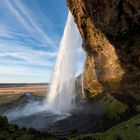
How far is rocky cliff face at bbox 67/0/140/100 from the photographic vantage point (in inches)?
1560

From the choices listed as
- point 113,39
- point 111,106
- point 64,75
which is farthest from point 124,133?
point 64,75

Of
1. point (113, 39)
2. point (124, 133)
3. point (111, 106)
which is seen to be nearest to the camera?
point (124, 133)

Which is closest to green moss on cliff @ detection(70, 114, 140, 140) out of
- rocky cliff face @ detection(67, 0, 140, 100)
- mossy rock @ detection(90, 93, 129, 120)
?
rocky cliff face @ detection(67, 0, 140, 100)

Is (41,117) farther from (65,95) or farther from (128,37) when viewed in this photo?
(128,37)

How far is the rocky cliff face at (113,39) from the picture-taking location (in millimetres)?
39625

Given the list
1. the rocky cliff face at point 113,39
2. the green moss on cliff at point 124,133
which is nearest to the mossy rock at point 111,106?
the rocky cliff face at point 113,39

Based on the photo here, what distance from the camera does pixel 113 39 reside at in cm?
4341

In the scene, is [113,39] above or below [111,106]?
above

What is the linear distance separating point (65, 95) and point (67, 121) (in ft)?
105

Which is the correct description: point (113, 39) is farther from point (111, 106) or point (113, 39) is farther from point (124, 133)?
point (111, 106)

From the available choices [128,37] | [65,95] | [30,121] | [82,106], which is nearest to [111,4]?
[128,37]

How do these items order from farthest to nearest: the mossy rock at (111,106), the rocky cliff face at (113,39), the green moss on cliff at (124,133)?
the mossy rock at (111,106)
the rocky cliff face at (113,39)
the green moss on cliff at (124,133)

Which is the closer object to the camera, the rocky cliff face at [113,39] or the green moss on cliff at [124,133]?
the green moss on cliff at [124,133]

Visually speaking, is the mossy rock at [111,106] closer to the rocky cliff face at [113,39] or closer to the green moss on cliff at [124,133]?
the rocky cliff face at [113,39]
